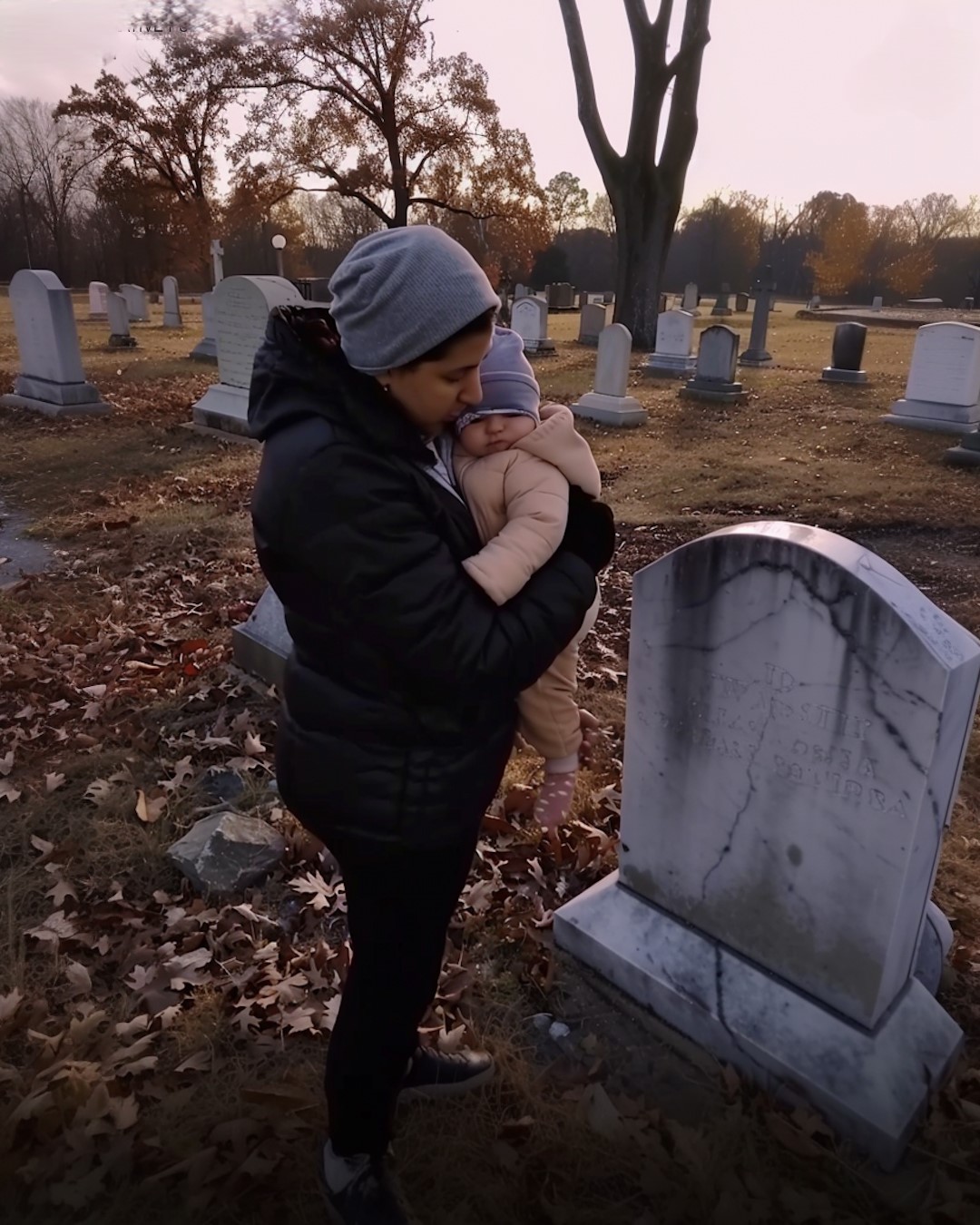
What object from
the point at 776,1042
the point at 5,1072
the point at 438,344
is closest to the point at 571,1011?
the point at 776,1042

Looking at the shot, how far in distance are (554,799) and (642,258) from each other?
2142cm

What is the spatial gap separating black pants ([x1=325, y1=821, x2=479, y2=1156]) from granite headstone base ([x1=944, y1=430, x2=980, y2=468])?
32.8ft

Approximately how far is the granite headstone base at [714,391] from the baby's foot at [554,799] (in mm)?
13159

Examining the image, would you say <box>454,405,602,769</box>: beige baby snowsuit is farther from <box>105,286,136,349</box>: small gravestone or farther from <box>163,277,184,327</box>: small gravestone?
<box>163,277,184,327</box>: small gravestone

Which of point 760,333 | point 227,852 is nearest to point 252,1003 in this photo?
point 227,852

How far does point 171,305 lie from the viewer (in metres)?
25.8

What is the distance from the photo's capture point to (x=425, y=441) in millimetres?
1440

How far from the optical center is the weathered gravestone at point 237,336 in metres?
10.0

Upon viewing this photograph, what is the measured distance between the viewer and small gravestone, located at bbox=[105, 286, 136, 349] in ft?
65.9

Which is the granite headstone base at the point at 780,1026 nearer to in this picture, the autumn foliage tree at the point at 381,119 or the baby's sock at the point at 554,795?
the baby's sock at the point at 554,795

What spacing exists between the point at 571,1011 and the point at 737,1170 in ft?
2.15

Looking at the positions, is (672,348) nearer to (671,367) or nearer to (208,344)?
(671,367)

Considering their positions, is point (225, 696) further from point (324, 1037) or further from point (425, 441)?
point (425, 441)

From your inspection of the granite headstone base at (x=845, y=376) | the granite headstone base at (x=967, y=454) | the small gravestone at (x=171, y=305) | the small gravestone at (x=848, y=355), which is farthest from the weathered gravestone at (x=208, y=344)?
the granite headstone base at (x=967, y=454)
